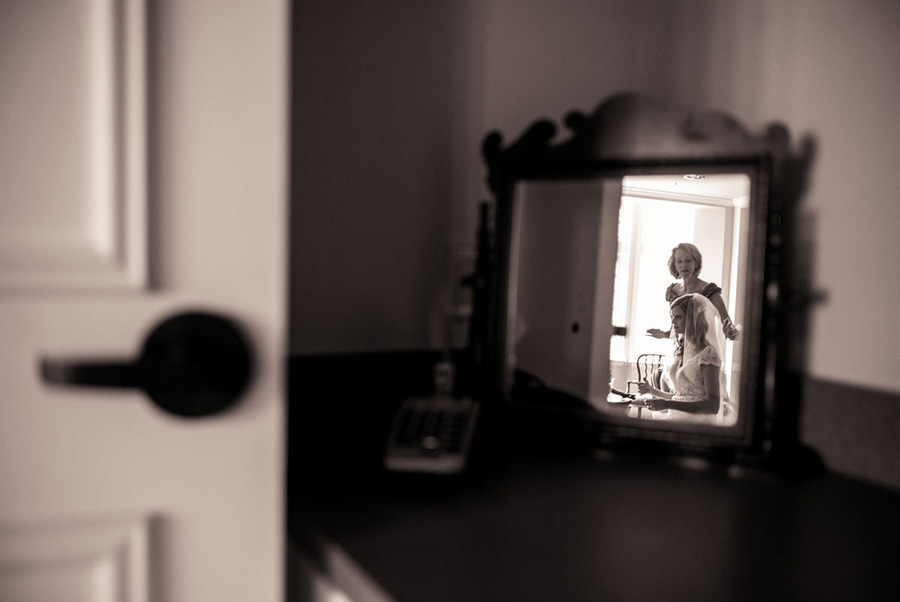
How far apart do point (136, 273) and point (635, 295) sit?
0.54 metres

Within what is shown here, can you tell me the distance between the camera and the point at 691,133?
795 millimetres

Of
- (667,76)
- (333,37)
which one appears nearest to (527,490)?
(333,37)

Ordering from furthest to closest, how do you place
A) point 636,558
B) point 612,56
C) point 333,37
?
point 612,56 < point 333,37 < point 636,558

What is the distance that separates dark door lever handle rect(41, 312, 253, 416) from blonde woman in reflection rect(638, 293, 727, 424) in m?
0.50

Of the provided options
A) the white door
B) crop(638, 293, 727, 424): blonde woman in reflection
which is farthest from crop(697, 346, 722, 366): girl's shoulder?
the white door

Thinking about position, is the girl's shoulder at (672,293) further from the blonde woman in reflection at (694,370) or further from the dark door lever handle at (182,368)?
the dark door lever handle at (182,368)

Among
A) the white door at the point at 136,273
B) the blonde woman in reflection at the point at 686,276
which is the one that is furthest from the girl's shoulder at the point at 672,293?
the white door at the point at 136,273

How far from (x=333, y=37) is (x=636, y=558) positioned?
2.33 ft

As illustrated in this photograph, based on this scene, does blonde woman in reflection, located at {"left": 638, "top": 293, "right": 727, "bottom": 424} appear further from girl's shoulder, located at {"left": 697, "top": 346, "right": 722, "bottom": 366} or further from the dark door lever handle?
the dark door lever handle

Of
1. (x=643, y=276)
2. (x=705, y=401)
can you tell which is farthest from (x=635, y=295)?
(x=705, y=401)

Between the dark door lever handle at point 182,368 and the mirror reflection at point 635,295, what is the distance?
48 cm

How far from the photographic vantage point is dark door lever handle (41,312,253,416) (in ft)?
1.21

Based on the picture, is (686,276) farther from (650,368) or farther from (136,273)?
(136,273)

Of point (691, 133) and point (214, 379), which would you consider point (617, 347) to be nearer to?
point (691, 133)
